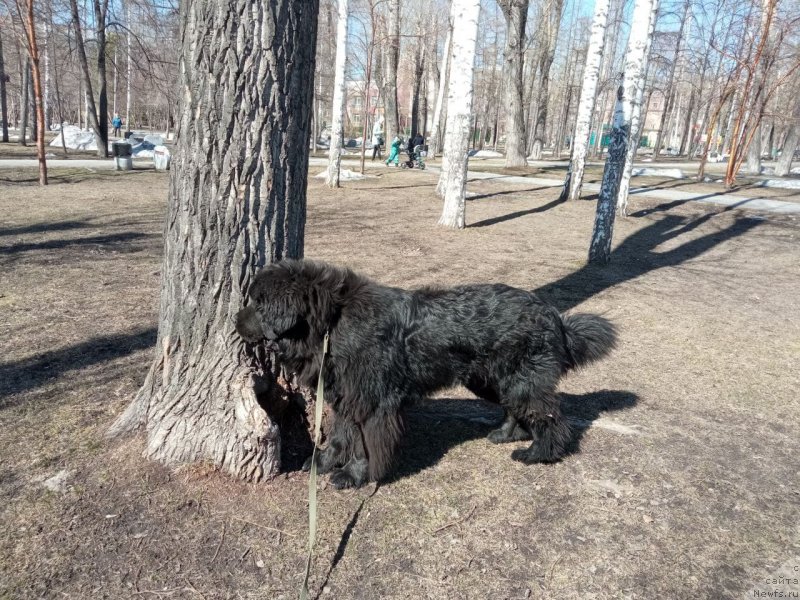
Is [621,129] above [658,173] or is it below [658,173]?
above

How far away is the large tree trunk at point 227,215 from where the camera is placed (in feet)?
9.34

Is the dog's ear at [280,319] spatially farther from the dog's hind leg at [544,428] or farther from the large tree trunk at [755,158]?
the large tree trunk at [755,158]

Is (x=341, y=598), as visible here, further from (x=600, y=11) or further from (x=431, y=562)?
(x=600, y=11)

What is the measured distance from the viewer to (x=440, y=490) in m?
3.17

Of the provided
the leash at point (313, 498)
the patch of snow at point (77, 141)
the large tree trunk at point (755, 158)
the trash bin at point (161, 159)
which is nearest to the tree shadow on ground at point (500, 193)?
the trash bin at point (161, 159)

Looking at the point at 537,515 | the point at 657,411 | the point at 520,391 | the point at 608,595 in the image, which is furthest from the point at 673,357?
the point at 608,595

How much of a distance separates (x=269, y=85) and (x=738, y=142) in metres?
25.0

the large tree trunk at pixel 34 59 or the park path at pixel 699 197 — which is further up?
the large tree trunk at pixel 34 59

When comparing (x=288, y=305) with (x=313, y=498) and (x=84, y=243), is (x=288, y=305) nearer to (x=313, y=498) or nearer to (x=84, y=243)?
(x=313, y=498)

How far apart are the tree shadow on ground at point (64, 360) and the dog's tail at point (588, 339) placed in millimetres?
3497

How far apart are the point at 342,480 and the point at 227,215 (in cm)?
161

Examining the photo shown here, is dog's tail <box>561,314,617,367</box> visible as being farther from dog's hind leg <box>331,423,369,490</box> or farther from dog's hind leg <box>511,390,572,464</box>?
dog's hind leg <box>331,423,369,490</box>

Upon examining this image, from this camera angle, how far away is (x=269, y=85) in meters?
2.90

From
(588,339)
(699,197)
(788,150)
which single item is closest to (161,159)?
(699,197)
